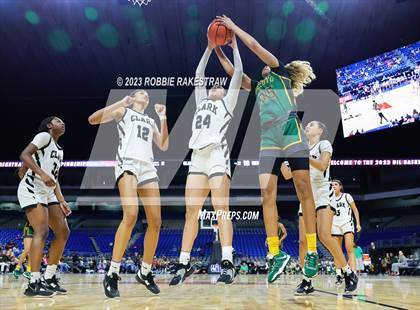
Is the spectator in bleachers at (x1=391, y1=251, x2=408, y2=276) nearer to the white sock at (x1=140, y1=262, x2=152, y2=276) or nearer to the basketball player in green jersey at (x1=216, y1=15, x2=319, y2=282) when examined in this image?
the basketball player in green jersey at (x1=216, y1=15, x2=319, y2=282)

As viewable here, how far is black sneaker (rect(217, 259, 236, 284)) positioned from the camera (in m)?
3.95

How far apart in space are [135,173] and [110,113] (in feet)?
1.97

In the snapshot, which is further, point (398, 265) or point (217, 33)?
point (398, 265)

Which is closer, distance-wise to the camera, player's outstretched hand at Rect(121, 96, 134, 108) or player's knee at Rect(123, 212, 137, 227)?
player's knee at Rect(123, 212, 137, 227)

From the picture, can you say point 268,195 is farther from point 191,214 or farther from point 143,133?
point 143,133

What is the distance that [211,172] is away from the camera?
4.24 metres

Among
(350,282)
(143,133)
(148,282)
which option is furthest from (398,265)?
(143,133)

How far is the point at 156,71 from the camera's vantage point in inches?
622

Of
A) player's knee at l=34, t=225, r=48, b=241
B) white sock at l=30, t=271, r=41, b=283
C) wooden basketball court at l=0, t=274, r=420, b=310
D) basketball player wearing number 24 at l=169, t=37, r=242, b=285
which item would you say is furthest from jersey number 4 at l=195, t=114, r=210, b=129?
white sock at l=30, t=271, r=41, b=283

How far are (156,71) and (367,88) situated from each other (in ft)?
26.9

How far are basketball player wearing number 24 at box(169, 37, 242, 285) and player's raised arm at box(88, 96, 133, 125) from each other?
779 millimetres

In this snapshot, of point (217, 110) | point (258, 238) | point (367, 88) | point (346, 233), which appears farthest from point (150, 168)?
point (258, 238)

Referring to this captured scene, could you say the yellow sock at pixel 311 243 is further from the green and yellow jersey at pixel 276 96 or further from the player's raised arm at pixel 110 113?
the player's raised arm at pixel 110 113
